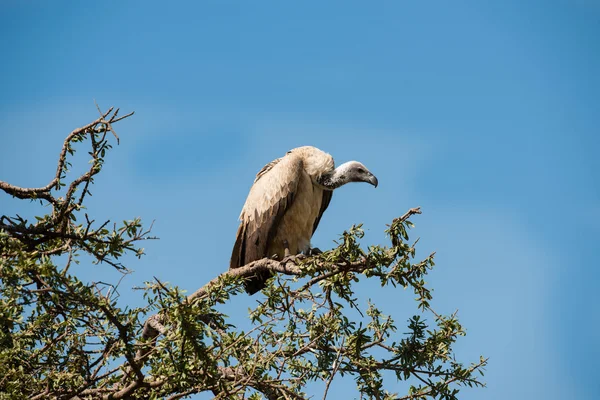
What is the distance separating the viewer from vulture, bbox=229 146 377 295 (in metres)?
8.64

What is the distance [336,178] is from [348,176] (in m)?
0.18

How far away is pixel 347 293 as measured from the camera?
18.7ft

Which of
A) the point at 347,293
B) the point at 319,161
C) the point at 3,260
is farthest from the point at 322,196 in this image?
the point at 3,260

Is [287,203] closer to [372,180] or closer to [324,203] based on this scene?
[324,203]

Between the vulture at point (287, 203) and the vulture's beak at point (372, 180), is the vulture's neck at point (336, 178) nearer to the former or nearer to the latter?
the vulture at point (287, 203)

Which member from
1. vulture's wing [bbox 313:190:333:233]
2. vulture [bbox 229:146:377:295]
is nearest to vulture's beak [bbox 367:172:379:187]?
vulture [bbox 229:146:377:295]

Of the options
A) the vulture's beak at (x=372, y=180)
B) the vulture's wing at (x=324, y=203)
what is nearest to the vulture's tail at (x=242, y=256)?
the vulture's wing at (x=324, y=203)

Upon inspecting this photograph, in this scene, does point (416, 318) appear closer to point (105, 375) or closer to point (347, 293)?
point (347, 293)

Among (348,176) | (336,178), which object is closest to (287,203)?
(336,178)

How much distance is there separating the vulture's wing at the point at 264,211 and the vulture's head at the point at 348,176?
15.7 inches

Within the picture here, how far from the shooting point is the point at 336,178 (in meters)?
8.90

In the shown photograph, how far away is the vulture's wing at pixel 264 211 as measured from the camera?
339 inches

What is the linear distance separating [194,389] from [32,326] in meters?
1.42

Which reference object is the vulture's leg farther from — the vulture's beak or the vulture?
the vulture's beak
